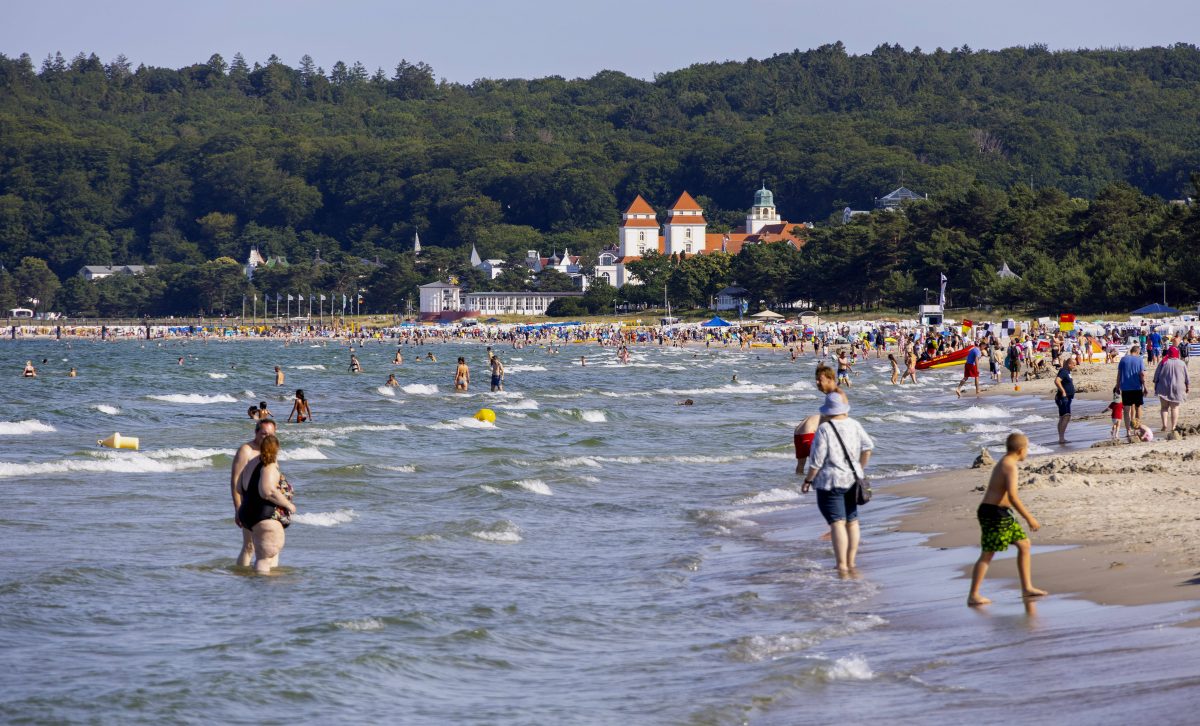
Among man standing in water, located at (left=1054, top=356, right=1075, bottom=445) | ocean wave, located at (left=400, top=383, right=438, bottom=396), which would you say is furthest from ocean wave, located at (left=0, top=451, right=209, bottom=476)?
ocean wave, located at (left=400, top=383, right=438, bottom=396)

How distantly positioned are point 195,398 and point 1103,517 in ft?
111

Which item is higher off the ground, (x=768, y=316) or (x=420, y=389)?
(x=768, y=316)

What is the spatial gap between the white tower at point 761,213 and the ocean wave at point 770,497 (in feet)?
554

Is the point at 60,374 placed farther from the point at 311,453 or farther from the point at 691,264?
the point at 691,264

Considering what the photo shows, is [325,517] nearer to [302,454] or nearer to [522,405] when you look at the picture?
[302,454]

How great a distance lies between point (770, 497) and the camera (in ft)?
55.3

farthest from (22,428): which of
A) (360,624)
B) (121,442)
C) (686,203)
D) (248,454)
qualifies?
(686,203)

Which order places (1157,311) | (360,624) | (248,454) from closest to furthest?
(360,624), (248,454), (1157,311)

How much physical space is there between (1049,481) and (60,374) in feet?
179

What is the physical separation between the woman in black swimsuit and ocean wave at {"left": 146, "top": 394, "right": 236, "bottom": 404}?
30052mm

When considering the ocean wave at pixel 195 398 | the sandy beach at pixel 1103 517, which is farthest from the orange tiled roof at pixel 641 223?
the sandy beach at pixel 1103 517

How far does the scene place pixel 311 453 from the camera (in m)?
23.1

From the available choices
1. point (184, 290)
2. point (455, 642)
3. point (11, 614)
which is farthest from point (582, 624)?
point (184, 290)

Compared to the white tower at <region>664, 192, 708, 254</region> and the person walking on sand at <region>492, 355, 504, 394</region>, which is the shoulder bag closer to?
the person walking on sand at <region>492, 355, 504, 394</region>
